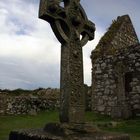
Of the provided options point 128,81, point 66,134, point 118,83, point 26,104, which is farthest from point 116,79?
point 66,134

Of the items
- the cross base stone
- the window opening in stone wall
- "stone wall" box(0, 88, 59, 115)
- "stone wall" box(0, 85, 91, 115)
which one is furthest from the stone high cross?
"stone wall" box(0, 88, 59, 115)

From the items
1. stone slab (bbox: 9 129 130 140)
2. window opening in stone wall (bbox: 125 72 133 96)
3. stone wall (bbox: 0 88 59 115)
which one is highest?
window opening in stone wall (bbox: 125 72 133 96)

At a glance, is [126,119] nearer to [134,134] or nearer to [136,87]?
[136,87]

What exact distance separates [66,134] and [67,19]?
206 centimetres

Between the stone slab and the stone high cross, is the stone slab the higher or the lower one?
the lower one

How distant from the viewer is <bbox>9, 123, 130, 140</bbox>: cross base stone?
432 centimetres

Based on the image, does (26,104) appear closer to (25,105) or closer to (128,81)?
(25,105)

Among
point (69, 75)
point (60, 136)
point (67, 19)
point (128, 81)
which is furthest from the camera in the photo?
point (128, 81)

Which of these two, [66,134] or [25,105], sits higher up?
[25,105]

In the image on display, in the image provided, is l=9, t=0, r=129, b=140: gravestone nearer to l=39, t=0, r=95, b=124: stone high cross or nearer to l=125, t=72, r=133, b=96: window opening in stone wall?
l=39, t=0, r=95, b=124: stone high cross

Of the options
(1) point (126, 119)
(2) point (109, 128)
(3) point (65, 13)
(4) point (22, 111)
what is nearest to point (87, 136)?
(3) point (65, 13)

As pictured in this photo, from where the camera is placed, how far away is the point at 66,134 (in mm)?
4355

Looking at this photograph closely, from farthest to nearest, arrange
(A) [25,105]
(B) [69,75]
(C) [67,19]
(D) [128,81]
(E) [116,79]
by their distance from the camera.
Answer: (A) [25,105] → (E) [116,79] → (D) [128,81] → (C) [67,19] → (B) [69,75]

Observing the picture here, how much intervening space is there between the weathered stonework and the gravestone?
24.2ft
